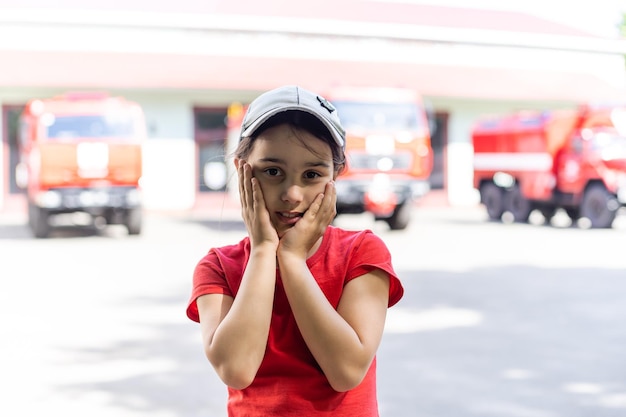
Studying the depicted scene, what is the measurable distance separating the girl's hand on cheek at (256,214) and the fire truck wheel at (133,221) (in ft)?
48.5

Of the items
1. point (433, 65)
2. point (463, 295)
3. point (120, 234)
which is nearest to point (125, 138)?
point (120, 234)

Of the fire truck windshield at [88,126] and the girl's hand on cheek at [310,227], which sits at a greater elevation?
the fire truck windshield at [88,126]

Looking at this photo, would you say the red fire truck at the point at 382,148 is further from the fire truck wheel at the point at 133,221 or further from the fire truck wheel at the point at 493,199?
the fire truck wheel at the point at 493,199

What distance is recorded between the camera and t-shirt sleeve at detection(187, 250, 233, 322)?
190 centimetres

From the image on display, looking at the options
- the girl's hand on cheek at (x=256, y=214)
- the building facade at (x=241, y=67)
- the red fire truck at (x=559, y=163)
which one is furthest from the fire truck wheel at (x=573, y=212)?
the girl's hand on cheek at (x=256, y=214)

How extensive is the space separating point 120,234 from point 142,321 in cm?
1009

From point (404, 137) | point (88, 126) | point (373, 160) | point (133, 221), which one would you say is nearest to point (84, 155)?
point (88, 126)

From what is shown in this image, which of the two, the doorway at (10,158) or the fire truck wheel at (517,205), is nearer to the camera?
the fire truck wheel at (517,205)

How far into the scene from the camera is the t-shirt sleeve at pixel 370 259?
6.17 ft

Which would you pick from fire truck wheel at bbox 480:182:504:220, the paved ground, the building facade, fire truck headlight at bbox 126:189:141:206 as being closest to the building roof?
the building facade

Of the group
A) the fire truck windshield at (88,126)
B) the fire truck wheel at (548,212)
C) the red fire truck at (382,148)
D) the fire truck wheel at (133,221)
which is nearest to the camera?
the fire truck windshield at (88,126)

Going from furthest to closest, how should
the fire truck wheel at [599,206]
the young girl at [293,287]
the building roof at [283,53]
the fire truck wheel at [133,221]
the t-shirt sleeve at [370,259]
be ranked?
the building roof at [283,53] < the fire truck wheel at [599,206] < the fire truck wheel at [133,221] < the t-shirt sleeve at [370,259] < the young girl at [293,287]

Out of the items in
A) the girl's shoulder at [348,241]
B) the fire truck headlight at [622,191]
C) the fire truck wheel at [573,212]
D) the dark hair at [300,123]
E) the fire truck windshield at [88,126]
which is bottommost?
the fire truck wheel at [573,212]

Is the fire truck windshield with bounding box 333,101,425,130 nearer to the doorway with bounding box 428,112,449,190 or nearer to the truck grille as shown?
the truck grille
